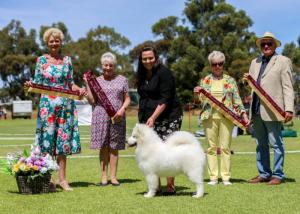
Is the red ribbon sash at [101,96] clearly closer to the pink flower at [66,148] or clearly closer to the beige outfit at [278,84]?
the pink flower at [66,148]

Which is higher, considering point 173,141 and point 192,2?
point 192,2

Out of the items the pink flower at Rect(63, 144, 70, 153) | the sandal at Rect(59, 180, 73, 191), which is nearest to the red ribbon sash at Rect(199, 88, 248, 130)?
the pink flower at Rect(63, 144, 70, 153)

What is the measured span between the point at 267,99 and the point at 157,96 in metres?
1.89

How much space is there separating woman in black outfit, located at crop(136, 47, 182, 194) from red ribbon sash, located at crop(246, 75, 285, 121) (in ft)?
4.94

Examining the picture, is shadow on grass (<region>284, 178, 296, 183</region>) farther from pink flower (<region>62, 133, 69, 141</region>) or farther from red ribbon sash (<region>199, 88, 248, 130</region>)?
pink flower (<region>62, 133, 69, 141</region>)

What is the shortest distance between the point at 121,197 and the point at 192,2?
177ft

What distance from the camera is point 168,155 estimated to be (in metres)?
6.79

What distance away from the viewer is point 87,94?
26.0ft

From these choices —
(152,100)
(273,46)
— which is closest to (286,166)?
(273,46)

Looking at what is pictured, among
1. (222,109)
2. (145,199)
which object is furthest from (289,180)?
(145,199)

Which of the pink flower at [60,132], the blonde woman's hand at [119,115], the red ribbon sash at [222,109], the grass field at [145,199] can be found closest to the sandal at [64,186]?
the grass field at [145,199]

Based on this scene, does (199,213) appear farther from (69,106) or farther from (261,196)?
(69,106)

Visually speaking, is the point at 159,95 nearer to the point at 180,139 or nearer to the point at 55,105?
the point at 180,139

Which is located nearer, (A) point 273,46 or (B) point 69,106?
(B) point 69,106
